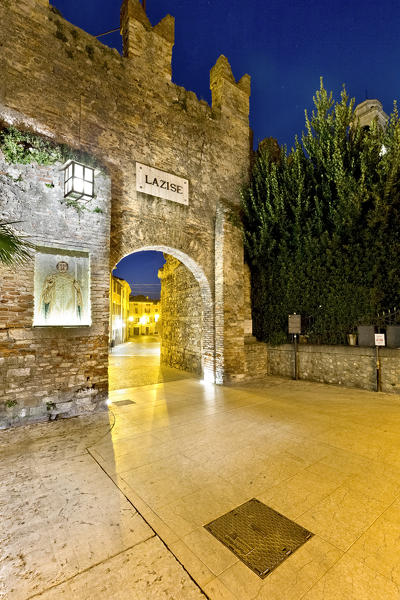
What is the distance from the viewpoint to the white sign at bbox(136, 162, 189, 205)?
258 inches

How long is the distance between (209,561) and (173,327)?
27.4ft

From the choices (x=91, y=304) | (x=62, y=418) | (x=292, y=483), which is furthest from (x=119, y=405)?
(x=292, y=483)

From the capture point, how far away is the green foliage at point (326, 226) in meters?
6.82

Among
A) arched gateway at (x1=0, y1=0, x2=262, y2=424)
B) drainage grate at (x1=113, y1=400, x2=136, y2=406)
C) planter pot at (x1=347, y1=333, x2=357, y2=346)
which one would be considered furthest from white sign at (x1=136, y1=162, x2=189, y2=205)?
planter pot at (x1=347, y1=333, x2=357, y2=346)

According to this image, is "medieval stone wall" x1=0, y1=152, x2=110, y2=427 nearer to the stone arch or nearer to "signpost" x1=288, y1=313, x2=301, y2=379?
the stone arch

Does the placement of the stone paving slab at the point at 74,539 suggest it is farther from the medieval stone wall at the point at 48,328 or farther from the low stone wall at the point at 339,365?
the low stone wall at the point at 339,365

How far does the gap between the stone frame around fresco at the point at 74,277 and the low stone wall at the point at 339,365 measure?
5.74 metres

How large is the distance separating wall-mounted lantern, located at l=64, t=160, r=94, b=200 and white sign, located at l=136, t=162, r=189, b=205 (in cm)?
144

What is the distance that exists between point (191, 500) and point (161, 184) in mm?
6451

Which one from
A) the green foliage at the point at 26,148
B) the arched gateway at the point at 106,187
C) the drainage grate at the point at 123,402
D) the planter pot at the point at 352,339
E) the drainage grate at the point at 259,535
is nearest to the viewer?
the drainage grate at the point at 259,535

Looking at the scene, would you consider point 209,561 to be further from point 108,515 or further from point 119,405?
point 119,405

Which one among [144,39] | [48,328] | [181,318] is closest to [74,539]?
[48,328]

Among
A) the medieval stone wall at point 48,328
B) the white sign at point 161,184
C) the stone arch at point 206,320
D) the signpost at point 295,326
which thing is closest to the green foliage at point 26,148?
the medieval stone wall at point 48,328

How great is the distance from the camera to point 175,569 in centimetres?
192
